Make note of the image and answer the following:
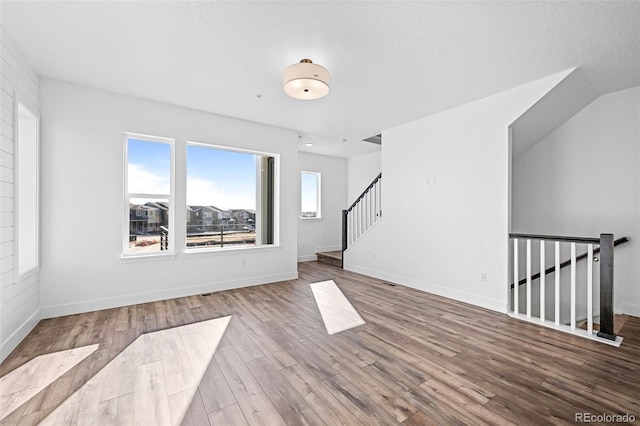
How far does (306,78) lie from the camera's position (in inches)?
108

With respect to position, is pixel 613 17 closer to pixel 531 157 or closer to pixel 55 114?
pixel 531 157

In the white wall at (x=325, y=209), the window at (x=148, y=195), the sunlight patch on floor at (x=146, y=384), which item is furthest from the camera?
the white wall at (x=325, y=209)

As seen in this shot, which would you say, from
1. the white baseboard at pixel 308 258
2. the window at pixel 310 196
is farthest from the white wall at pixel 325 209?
the window at pixel 310 196

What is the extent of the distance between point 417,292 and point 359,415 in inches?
119

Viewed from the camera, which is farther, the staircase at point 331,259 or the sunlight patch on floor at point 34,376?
the staircase at point 331,259

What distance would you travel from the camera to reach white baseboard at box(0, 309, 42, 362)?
245cm

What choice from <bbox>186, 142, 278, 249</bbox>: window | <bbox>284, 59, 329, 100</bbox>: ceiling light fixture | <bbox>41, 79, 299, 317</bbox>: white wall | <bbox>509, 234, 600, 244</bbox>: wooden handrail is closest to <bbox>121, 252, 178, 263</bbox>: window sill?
<bbox>41, 79, 299, 317</bbox>: white wall

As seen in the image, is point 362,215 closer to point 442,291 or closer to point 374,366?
point 442,291

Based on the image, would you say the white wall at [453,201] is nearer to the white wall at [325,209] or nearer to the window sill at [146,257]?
the white wall at [325,209]

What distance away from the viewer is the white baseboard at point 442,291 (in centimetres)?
368

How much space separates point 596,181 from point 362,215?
12.5 ft

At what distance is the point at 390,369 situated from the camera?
2301 mm

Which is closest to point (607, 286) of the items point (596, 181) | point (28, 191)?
point (596, 181)

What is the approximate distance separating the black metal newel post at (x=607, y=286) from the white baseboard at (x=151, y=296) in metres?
4.23
